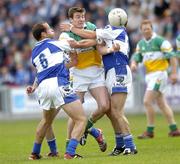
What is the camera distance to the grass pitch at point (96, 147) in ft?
41.2

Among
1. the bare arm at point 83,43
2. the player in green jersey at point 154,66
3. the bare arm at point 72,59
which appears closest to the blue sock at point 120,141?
the bare arm at point 72,59

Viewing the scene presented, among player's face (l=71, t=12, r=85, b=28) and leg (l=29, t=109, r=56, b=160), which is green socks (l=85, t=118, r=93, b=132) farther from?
player's face (l=71, t=12, r=85, b=28)

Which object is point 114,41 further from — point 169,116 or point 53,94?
point 169,116

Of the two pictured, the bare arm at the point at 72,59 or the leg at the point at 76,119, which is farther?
the bare arm at the point at 72,59

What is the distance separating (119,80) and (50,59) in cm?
132

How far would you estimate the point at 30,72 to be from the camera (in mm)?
29922

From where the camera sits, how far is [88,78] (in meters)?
14.0

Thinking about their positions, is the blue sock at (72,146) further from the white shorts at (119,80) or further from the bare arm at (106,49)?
the bare arm at (106,49)

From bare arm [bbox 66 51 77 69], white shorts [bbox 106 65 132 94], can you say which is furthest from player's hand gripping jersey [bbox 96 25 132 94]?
bare arm [bbox 66 51 77 69]

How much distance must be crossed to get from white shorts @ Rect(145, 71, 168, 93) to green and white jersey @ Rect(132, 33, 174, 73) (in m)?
0.11

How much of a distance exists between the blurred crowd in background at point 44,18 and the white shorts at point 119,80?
567 inches

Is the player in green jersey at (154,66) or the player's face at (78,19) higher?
the player's face at (78,19)

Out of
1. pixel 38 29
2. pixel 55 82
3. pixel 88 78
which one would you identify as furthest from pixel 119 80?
pixel 38 29

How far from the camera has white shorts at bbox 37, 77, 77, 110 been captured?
1285 cm
